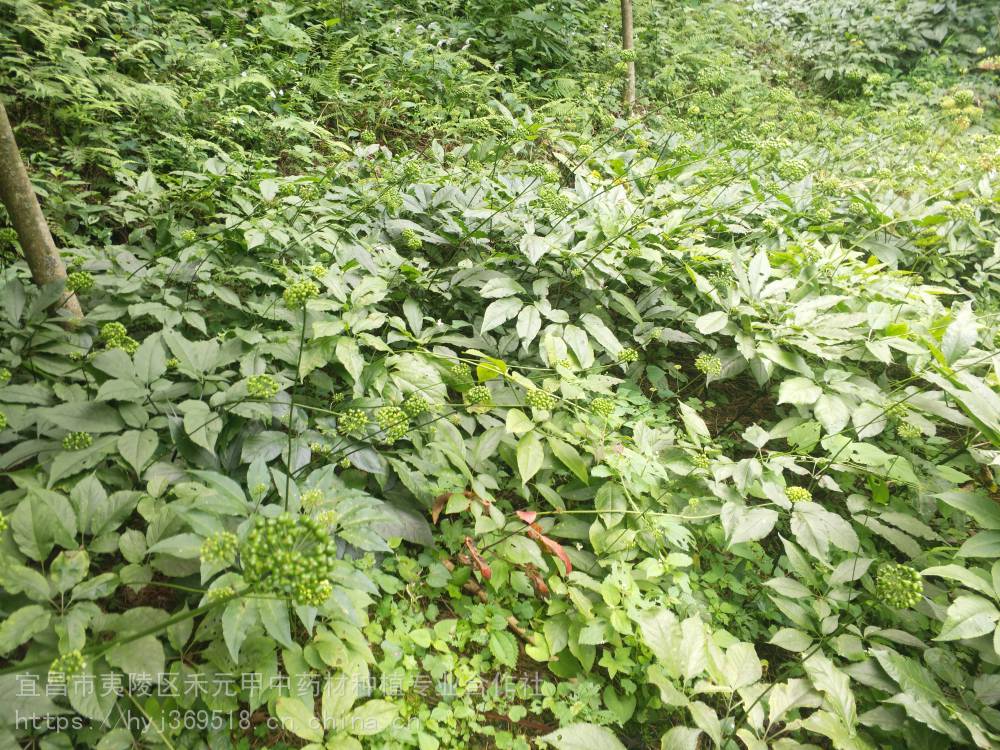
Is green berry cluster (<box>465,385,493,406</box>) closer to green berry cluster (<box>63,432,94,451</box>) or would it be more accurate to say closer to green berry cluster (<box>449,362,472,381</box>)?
green berry cluster (<box>449,362,472,381</box>)

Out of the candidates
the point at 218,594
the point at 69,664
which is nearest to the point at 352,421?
the point at 218,594

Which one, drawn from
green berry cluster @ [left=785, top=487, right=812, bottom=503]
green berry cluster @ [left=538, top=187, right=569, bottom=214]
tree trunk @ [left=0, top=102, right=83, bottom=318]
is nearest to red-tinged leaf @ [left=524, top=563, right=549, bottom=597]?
green berry cluster @ [left=785, top=487, right=812, bottom=503]

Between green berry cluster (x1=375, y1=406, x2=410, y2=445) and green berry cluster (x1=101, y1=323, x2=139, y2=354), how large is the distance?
1.05 m

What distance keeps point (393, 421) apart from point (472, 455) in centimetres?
59

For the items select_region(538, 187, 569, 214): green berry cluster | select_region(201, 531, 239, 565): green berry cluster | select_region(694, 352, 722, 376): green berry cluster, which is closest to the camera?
select_region(201, 531, 239, 565): green berry cluster

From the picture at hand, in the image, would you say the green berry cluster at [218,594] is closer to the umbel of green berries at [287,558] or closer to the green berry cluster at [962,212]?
the umbel of green berries at [287,558]

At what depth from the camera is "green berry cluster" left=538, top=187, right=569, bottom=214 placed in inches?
126

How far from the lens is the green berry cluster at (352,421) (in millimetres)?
2070

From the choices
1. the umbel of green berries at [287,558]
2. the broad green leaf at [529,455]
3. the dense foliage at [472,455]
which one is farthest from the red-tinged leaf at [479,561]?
the umbel of green berries at [287,558]

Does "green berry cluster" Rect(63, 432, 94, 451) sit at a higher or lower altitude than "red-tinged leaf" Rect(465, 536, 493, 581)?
higher

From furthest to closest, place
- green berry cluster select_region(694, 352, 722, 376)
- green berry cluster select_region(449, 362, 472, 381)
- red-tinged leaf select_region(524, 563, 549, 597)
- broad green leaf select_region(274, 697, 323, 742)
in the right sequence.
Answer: green berry cluster select_region(694, 352, 722, 376), green berry cluster select_region(449, 362, 472, 381), red-tinged leaf select_region(524, 563, 549, 597), broad green leaf select_region(274, 697, 323, 742)

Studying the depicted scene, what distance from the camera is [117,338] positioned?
2.21 m

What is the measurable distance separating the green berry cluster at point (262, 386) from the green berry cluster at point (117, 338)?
2.04 ft

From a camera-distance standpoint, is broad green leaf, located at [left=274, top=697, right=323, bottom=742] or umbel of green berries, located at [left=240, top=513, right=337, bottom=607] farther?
broad green leaf, located at [left=274, top=697, right=323, bottom=742]
